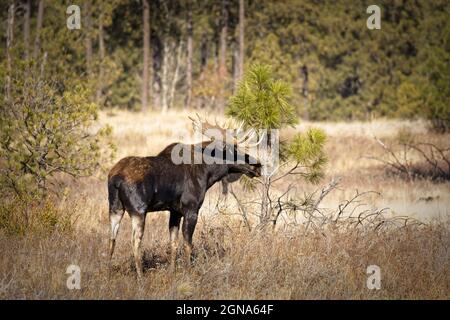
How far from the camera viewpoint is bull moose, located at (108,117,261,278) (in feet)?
24.7

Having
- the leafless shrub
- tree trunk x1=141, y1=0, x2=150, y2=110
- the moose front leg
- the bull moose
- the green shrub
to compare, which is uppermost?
tree trunk x1=141, y1=0, x2=150, y2=110

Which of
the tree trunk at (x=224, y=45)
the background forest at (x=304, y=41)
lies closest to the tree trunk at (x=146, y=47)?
the background forest at (x=304, y=41)

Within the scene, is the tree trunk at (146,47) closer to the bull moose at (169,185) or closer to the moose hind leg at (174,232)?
the bull moose at (169,185)

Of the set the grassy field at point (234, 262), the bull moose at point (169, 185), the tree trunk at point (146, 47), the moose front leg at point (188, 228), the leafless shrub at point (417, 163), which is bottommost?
the leafless shrub at point (417, 163)

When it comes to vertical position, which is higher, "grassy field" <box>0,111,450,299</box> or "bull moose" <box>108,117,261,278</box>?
"bull moose" <box>108,117,261,278</box>

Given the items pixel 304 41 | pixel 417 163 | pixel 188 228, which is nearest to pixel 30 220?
pixel 188 228

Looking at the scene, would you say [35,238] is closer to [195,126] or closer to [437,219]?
[195,126]

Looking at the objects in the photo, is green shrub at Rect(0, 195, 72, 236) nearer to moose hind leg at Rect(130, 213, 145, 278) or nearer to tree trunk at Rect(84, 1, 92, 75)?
moose hind leg at Rect(130, 213, 145, 278)

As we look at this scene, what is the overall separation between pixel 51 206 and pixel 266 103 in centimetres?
377

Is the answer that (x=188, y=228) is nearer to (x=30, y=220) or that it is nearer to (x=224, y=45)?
Answer: (x=30, y=220)

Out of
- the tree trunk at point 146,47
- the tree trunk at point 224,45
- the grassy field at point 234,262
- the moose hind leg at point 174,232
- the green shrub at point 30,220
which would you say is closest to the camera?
the grassy field at point 234,262

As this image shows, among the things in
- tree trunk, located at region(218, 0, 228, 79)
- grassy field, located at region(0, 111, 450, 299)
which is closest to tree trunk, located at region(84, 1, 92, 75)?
tree trunk, located at region(218, 0, 228, 79)

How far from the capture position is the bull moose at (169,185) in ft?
24.7

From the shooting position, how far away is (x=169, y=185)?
26.1 feet
